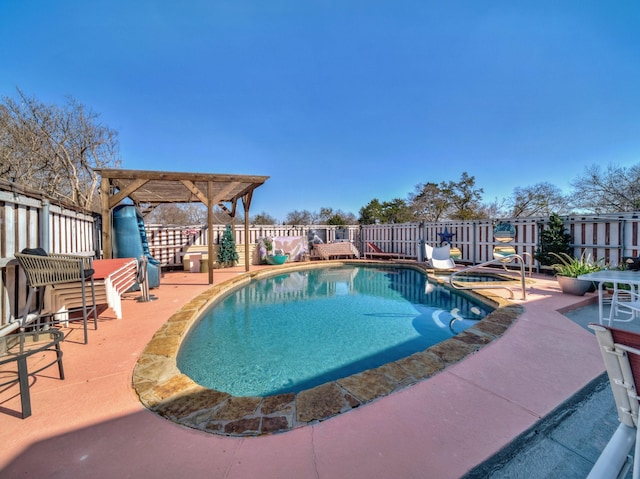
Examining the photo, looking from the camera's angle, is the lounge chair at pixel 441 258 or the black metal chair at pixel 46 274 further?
the lounge chair at pixel 441 258

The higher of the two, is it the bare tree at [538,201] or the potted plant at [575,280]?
the bare tree at [538,201]

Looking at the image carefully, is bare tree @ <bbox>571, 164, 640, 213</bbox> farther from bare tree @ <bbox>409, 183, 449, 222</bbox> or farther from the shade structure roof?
the shade structure roof

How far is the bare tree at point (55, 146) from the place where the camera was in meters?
8.48

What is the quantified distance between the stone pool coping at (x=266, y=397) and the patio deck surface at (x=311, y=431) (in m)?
0.07

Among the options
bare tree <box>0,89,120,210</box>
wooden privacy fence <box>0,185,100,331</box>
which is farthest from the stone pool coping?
bare tree <box>0,89,120,210</box>

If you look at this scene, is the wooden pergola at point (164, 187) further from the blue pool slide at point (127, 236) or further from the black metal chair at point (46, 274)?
the black metal chair at point (46, 274)

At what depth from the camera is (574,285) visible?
13.6ft

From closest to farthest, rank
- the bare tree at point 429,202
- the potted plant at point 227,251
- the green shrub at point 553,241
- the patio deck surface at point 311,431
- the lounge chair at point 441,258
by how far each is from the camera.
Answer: the patio deck surface at point 311,431 → the green shrub at point 553,241 → the lounge chair at point 441,258 → the potted plant at point 227,251 → the bare tree at point 429,202

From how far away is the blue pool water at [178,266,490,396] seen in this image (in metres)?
2.52

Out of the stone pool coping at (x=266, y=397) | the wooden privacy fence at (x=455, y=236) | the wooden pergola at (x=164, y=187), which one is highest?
the wooden pergola at (x=164, y=187)

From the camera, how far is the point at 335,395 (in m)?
1.71

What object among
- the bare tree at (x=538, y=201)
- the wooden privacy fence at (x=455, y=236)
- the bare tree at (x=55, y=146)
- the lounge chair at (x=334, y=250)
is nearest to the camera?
the wooden privacy fence at (x=455, y=236)

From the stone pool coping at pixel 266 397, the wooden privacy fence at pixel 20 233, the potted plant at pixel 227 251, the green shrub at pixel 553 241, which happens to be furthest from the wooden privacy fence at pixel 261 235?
the stone pool coping at pixel 266 397

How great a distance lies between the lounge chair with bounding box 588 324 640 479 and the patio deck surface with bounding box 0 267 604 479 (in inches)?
20.2
